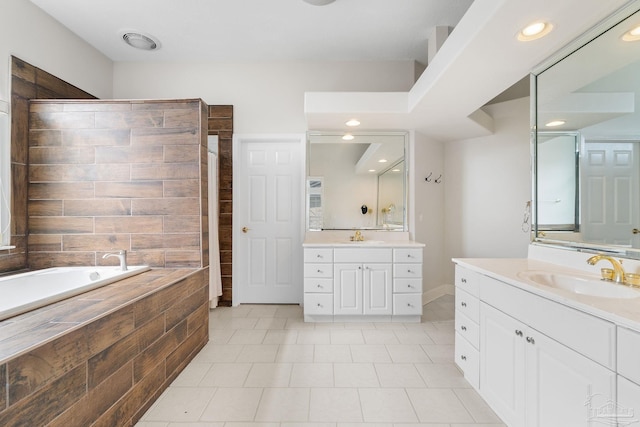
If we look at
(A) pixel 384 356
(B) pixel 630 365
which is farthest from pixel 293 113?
(B) pixel 630 365

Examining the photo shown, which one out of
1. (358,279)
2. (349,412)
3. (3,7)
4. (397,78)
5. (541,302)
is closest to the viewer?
(541,302)

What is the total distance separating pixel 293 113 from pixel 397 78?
4.31ft

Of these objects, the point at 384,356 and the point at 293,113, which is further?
the point at 293,113

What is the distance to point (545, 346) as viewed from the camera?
4.15 feet

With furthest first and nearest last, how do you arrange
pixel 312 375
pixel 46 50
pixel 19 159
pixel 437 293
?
pixel 437 293
pixel 46 50
pixel 19 159
pixel 312 375

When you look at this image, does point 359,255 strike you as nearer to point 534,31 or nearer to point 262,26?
point 534,31

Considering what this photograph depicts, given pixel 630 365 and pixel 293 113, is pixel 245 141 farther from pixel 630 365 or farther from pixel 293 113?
pixel 630 365

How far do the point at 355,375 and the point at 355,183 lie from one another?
7.01ft

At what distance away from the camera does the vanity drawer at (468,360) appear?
1.83 meters

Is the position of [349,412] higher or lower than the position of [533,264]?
lower

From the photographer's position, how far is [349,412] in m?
1.71

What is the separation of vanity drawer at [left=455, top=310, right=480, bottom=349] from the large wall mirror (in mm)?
725

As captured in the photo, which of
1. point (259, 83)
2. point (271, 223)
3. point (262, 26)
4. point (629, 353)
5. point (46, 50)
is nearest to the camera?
point (629, 353)

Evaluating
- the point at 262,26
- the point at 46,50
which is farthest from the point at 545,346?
the point at 46,50
